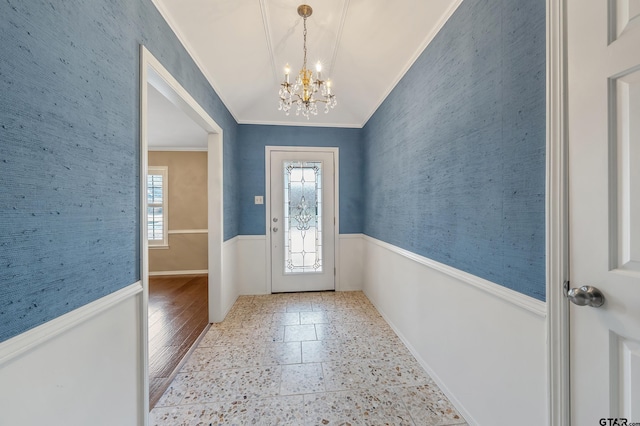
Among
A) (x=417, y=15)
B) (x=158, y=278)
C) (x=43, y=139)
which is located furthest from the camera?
(x=158, y=278)

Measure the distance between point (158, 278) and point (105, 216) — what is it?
412cm

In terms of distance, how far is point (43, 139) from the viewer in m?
0.79

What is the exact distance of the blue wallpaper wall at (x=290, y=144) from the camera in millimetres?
3404

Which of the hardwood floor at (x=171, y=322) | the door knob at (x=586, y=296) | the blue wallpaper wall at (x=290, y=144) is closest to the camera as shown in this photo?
the door knob at (x=586, y=296)

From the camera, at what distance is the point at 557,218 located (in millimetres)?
903

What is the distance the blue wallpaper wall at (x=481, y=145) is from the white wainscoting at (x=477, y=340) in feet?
0.32

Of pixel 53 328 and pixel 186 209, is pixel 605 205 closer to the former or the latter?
pixel 53 328

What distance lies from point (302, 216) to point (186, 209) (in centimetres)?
260

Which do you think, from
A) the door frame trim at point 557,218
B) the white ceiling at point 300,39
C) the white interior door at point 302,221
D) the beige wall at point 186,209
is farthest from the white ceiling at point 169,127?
the door frame trim at point 557,218

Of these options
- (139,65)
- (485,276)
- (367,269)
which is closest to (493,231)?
(485,276)

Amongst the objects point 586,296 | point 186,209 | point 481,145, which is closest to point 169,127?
point 186,209

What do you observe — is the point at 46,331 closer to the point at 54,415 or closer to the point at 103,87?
the point at 54,415

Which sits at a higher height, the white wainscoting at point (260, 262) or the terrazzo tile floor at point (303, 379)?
the white wainscoting at point (260, 262)

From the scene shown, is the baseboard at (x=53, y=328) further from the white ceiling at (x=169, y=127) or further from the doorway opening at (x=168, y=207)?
the white ceiling at (x=169, y=127)
